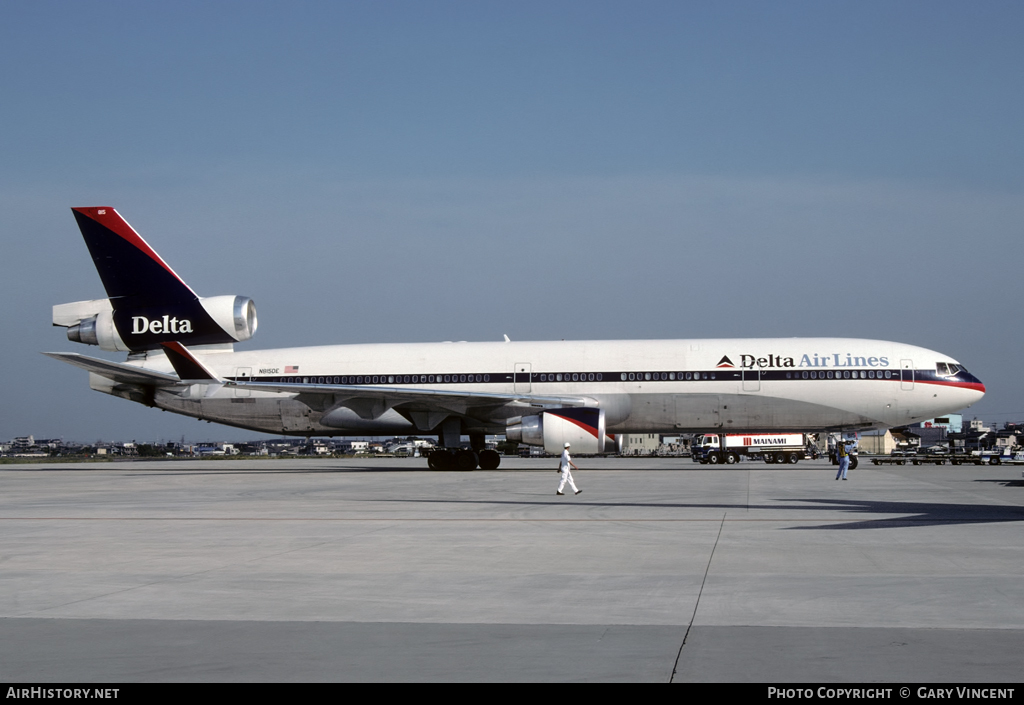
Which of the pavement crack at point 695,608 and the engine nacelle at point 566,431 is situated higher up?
the engine nacelle at point 566,431

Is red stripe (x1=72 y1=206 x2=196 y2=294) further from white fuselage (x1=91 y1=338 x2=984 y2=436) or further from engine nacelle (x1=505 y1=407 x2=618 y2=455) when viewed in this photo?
engine nacelle (x1=505 y1=407 x2=618 y2=455)

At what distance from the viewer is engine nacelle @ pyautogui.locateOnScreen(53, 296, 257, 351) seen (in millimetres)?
37500

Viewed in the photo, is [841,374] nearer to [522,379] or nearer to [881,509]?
[522,379]

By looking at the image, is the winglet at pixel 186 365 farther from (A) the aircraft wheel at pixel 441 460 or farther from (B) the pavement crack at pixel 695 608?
(B) the pavement crack at pixel 695 608

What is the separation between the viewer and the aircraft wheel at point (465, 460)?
36969 millimetres

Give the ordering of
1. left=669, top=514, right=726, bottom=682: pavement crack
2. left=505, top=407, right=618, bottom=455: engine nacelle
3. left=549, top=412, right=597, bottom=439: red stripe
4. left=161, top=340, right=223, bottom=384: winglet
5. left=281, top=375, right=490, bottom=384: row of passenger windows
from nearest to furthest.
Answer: left=669, top=514, right=726, bottom=682: pavement crack → left=505, top=407, right=618, bottom=455: engine nacelle → left=549, top=412, right=597, bottom=439: red stripe → left=161, top=340, right=223, bottom=384: winglet → left=281, top=375, right=490, bottom=384: row of passenger windows

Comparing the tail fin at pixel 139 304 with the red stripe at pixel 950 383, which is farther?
the tail fin at pixel 139 304

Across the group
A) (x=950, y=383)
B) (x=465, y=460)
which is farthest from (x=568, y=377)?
(x=950, y=383)

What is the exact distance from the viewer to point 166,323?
3762 cm

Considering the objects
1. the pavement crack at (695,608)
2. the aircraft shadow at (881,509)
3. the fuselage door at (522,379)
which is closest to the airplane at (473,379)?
the fuselage door at (522,379)

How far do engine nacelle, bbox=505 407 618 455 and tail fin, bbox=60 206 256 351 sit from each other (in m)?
12.3

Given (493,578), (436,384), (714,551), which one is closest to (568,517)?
(714,551)

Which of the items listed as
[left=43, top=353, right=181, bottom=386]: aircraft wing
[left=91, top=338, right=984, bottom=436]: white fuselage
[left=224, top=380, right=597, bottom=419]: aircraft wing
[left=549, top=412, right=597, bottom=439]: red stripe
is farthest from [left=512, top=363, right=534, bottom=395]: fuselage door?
[left=43, top=353, right=181, bottom=386]: aircraft wing

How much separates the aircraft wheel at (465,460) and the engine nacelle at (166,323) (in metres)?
9.47
